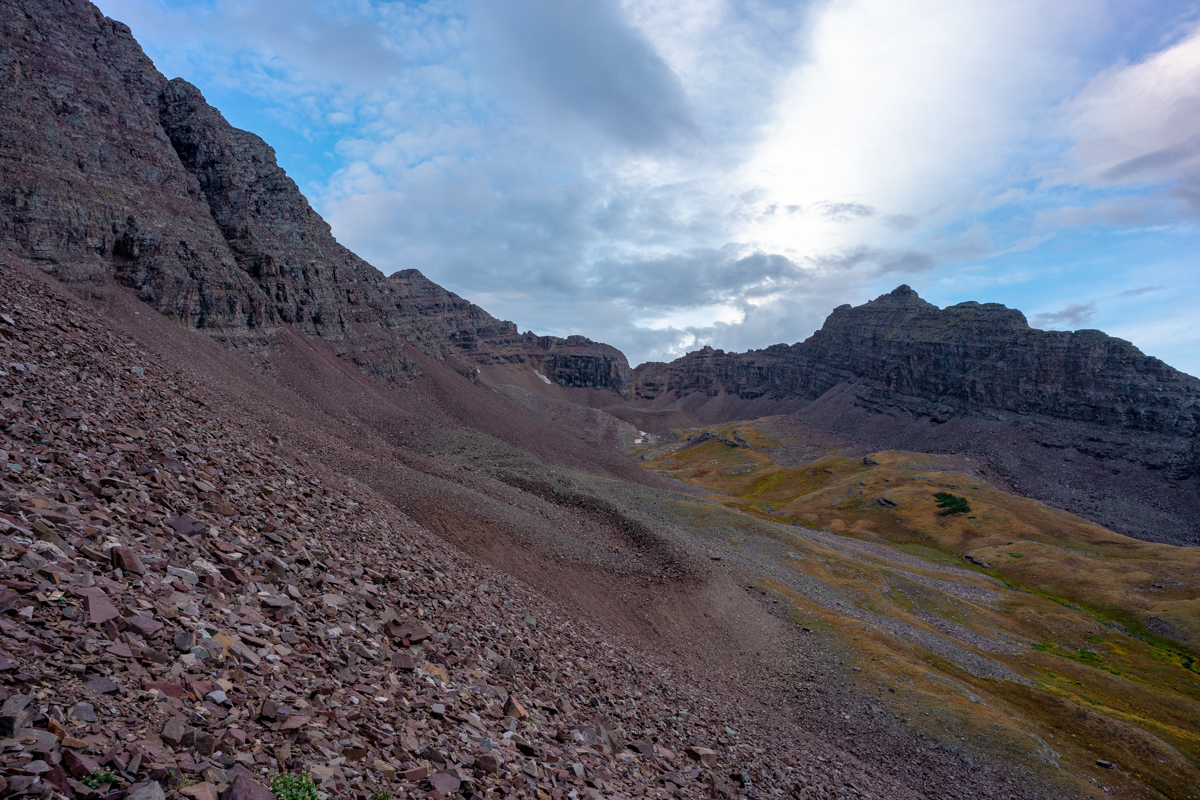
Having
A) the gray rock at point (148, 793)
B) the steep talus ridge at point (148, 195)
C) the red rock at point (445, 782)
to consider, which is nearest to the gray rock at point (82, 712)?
the gray rock at point (148, 793)

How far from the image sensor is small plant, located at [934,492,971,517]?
102 meters

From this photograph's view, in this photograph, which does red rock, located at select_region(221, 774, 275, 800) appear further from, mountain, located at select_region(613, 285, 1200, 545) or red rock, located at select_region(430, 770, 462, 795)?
mountain, located at select_region(613, 285, 1200, 545)

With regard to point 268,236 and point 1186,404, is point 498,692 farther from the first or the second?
point 1186,404

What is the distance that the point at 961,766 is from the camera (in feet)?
96.1

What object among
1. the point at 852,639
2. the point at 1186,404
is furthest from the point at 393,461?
the point at 1186,404

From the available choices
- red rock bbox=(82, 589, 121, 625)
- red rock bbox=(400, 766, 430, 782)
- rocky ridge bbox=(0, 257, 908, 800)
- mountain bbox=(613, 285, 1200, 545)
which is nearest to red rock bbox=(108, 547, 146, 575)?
rocky ridge bbox=(0, 257, 908, 800)

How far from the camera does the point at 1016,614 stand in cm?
6209

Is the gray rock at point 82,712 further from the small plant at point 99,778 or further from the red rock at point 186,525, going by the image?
the red rock at point 186,525

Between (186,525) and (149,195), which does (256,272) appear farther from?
(186,525)

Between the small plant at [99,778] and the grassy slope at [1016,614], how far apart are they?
38.7m

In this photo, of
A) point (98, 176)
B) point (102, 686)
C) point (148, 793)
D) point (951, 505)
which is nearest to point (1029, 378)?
point (951, 505)

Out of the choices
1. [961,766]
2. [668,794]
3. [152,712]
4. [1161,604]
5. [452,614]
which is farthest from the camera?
[1161,604]

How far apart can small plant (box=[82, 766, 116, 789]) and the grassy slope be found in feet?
127

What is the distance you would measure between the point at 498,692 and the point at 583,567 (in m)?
22.3
